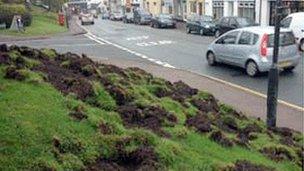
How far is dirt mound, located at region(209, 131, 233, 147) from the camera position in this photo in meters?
5.76

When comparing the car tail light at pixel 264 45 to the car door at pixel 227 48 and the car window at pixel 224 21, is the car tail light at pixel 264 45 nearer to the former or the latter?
the car door at pixel 227 48

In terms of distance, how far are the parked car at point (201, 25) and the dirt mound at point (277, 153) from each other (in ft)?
96.0

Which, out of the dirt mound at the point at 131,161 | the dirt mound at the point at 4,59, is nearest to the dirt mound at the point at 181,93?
the dirt mound at the point at 4,59

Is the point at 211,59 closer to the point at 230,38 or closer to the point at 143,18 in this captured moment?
the point at 230,38

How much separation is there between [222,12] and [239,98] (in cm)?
3666

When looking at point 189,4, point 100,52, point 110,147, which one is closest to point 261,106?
point 110,147

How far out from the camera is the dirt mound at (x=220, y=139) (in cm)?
576

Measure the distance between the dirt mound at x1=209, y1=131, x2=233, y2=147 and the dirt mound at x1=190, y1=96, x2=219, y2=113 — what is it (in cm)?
161

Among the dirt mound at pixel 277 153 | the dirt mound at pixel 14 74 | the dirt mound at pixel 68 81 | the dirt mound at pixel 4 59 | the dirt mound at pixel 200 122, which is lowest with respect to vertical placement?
the dirt mound at pixel 277 153

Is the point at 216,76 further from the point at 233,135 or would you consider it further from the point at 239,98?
the point at 233,135

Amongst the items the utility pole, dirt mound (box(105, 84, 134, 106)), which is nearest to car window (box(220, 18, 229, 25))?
the utility pole

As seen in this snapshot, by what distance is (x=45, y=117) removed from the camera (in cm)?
503

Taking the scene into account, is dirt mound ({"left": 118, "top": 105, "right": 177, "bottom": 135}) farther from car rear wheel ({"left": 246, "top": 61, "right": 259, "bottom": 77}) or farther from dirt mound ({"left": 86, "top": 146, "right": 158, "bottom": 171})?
car rear wheel ({"left": 246, "top": 61, "right": 259, "bottom": 77})

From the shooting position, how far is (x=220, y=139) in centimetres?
583
